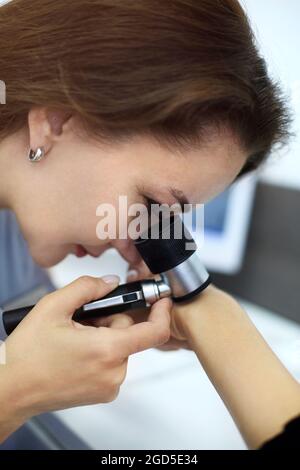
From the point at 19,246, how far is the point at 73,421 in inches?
16.2

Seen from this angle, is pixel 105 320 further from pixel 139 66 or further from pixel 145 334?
pixel 139 66

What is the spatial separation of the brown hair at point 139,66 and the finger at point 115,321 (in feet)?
0.77

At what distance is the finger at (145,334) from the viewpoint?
1.94 feet

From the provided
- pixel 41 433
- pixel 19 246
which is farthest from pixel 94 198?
pixel 19 246

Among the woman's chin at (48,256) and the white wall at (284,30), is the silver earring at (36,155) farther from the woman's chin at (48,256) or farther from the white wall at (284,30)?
the white wall at (284,30)

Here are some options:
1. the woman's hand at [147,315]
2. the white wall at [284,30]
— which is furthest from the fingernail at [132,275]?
the white wall at [284,30]

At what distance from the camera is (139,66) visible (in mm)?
564

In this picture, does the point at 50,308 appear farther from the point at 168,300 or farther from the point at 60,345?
the point at 168,300

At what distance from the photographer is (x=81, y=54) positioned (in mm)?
579

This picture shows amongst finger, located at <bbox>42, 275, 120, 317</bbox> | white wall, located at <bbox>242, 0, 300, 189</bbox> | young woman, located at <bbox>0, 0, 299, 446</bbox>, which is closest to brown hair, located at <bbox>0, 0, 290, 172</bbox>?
young woman, located at <bbox>0, 0, 299, 446</bbox>

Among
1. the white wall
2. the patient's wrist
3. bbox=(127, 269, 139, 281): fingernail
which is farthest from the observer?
Result: the white wall

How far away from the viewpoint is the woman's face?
62 cm

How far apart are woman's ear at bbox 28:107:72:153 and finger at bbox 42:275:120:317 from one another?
0.18 meters

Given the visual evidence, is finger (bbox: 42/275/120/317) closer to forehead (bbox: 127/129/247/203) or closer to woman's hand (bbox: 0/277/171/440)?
woman's hand (bbox: 0/277/171/440)
